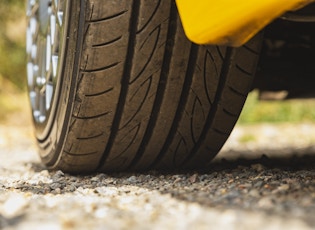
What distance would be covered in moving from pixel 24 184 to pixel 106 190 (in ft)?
1.16

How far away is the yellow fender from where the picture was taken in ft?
4.81

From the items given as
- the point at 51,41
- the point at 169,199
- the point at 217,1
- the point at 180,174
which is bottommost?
the point at 180,174

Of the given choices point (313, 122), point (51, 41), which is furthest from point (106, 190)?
point (313, 122)

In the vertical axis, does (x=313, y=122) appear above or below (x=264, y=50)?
below

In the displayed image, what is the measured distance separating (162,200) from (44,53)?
3.88 ft

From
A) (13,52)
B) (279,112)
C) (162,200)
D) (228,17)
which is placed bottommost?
(279,112)

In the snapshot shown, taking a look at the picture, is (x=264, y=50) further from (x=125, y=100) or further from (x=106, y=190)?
(x=106, y=190)

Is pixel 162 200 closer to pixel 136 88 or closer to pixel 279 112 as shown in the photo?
pixel 136 88

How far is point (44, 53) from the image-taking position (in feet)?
8.18

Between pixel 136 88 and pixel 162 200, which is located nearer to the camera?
pixel 162 200

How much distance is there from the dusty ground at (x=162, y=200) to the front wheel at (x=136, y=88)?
0.29 ft

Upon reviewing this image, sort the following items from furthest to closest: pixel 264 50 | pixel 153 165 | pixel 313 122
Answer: pixel 313 122 → pixel 264 50 → pixel 153 165

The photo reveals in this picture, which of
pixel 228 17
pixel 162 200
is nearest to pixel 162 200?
pixel 162 200

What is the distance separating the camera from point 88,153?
6.72 ft
